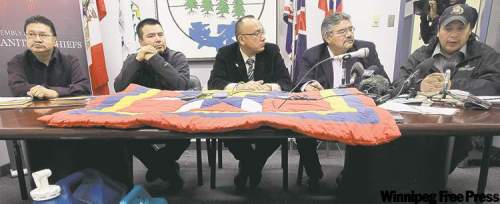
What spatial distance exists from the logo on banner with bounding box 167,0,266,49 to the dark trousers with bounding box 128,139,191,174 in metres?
1.10

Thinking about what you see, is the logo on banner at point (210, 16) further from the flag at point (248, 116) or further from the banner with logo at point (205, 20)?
the flag at point (248, 116)

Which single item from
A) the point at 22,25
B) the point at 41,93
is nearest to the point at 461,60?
Result: the point at 41,93

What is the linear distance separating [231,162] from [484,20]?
84.8 inches

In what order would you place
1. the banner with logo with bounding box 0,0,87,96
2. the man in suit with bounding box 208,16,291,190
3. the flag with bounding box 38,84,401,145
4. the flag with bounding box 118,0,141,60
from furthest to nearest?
1. the flag with bounding box 118,0,141,60
2. the banner with logo with bounding box 0,0,87,96
3. the man in suit with bounding box 208,16,291,190
4. the flag with bounding box 38,84,401,145

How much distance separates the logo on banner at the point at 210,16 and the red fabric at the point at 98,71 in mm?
675

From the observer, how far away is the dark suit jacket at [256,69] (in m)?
2.07

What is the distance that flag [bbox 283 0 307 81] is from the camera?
8.21 ft

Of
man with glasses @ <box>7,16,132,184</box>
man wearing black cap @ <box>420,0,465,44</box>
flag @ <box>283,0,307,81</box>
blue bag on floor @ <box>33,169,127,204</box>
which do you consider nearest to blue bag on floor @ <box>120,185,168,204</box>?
blue bag on floor @ <box>33,169,127,204</box>

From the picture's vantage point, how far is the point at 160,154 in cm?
201

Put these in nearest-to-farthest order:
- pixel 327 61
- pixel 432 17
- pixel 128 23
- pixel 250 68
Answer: pixel 327 61, pixel 250 68, pixel 432 17, pixel 128 23

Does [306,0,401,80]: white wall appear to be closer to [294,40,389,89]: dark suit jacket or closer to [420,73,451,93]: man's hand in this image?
[294,40,389,89]: dark suit jacket

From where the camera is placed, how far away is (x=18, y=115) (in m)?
1.20

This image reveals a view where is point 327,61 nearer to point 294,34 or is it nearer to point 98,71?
point 294,34

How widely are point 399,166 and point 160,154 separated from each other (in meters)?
1.36
